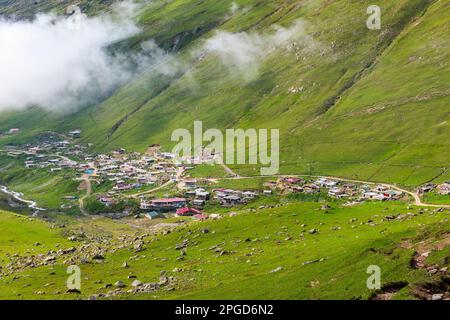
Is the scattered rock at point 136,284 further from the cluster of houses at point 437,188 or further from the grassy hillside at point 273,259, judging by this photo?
the cluster of houses at point 437,188

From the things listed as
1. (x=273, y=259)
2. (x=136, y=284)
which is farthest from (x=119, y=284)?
(x=273, y=259)

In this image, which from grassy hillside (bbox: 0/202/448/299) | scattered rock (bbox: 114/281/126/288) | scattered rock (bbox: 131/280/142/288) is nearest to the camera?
grassy hillside (bbox: 0/202/448/299)

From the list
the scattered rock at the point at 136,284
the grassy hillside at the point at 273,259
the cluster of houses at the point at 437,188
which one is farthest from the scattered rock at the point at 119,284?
the cluster of houses at the point at 437,188

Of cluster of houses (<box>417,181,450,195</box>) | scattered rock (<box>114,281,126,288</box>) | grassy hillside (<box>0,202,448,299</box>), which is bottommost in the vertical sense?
scattered rock (<box>114,281,126,288</box>)

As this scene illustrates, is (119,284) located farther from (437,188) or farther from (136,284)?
(437,188)

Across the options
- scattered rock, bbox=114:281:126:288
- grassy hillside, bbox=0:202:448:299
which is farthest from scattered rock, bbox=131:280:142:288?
scattered rock, bbox=114:281:126:288

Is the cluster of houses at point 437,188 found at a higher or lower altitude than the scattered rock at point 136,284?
higher

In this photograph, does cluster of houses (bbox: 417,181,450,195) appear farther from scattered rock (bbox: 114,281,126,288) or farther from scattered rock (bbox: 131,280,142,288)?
scattered rock (bbox: 114,281,126,288)

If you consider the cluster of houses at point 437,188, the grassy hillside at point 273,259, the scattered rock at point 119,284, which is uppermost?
the cluster of houses at point 437,188

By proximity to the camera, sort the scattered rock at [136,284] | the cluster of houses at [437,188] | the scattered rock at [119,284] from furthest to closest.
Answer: the cluster of houses at [437,188] → the scattered rock at [119,284] → the scattered rock at [136,284]
